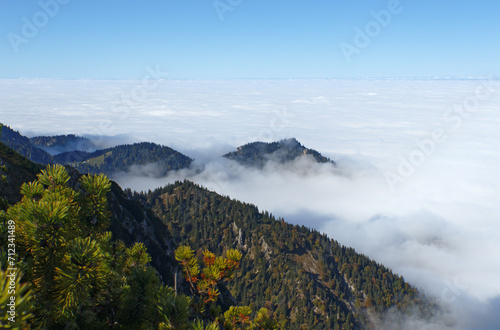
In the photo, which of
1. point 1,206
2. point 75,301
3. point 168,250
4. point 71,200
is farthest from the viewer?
point 168,250

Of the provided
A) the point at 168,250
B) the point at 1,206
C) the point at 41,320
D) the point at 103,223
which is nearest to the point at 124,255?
the point at 103,223

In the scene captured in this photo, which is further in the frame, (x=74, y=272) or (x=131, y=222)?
(x=131, y=222)

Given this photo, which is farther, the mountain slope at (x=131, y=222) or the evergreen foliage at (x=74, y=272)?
the mountain slope at (x=131, y=222)

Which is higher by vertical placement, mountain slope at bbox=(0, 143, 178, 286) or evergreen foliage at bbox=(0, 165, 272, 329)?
evergreen foliage at bbox=(0, 165, 272, 329)

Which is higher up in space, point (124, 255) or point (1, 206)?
point (1, 206)

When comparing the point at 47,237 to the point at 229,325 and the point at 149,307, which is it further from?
the point at 229,325

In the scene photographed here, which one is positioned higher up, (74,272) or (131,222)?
(74,272)

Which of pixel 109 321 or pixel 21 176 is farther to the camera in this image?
pixel 21 176

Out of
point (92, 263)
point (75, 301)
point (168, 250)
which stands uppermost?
point (92, 263)

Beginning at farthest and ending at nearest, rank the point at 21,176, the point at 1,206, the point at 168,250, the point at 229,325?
the point at 168,250
the point at 21,176
the point at 229,325
the point at 1,206

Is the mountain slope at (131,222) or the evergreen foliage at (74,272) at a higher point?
the evergreen foliage at (74,272)

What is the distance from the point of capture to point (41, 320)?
5684 mm

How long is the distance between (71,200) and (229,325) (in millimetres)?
8246

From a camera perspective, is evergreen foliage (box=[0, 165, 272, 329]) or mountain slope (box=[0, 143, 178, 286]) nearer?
evergreen foliage (box=[0, 165, 272, 329])
